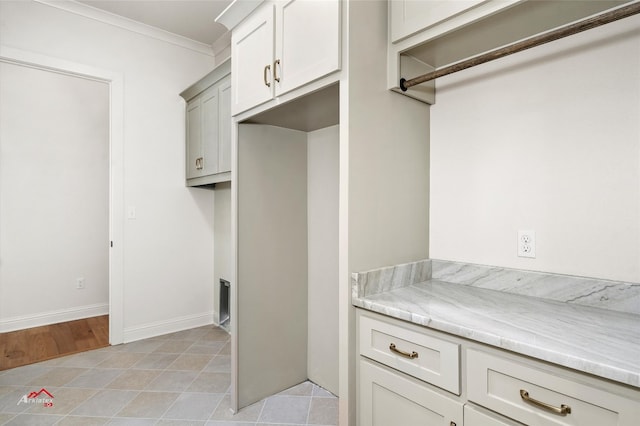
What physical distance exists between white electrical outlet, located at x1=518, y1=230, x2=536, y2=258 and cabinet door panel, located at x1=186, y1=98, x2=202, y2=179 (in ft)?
8.48

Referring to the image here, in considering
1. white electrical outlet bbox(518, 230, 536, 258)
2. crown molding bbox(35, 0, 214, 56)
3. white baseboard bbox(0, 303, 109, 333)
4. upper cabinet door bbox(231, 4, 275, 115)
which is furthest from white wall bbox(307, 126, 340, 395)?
white baseboard bbox(0, 303, 109, 333)

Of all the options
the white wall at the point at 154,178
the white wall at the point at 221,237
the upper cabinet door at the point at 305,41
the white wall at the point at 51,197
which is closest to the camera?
the upper cabinet door at the point at 305,41

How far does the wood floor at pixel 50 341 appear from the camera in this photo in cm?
275

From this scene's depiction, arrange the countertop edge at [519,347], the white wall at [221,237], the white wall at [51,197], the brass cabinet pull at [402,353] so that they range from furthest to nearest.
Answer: the white wall at [51,197] → the white wall at [221,237] → the brass cabinet pull at [402,353] → the countertop edge at [519,347]

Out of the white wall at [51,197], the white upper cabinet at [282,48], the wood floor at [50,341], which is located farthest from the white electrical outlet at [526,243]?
the white wall at [51,197]

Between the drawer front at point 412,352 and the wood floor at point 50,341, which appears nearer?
the drawer front at point 412,352

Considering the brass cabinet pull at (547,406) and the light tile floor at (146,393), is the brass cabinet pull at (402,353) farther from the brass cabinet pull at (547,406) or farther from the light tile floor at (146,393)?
the light tile floor at (146,393)

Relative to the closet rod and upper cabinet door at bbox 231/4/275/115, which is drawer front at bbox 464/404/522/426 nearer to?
the closet rod

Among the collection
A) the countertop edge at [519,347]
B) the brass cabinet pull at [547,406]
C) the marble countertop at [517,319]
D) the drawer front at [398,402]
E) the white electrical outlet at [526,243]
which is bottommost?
the drawer front at [398,402]

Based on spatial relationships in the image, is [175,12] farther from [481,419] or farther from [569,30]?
[481,419]

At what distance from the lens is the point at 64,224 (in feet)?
12.4

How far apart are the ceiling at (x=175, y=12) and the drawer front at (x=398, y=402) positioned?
2.81 meters

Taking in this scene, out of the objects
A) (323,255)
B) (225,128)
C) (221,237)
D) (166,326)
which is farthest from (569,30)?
(166,326)

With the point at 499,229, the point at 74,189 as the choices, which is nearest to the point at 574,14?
the point at 499,229
